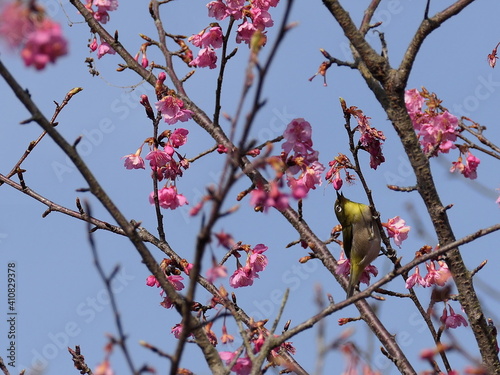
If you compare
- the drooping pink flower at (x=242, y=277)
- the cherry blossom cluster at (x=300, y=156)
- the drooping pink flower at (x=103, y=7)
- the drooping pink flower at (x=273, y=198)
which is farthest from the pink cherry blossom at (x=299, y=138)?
the drooping pink flower at (x=103, y=7)

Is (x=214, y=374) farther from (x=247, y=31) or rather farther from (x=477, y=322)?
(x=247, y=31)

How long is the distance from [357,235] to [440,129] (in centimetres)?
145

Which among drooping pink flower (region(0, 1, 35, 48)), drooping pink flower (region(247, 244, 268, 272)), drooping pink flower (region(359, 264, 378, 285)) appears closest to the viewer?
drooping pink flower (region(0, 1, 35, 48))

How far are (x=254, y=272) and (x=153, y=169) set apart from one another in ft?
3.41

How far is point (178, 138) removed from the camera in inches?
193

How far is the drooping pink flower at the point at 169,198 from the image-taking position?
4.73 meters

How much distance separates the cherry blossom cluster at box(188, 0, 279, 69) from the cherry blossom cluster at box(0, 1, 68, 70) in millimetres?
3422

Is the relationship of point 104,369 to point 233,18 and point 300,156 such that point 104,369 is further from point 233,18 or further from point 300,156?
point 233,18

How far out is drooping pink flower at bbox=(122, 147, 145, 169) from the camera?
493cm

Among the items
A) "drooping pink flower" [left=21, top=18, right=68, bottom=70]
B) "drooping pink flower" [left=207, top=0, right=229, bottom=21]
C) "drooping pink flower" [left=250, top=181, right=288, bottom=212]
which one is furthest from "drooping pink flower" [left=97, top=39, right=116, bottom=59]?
"drooping pink flower" [left=21, top=18, right=68, bottom=70]

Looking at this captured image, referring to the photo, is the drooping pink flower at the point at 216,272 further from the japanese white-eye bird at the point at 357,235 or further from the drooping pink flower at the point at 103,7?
the drooping pink flower at the point at 103,7

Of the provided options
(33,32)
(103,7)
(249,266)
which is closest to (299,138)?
(249,266)

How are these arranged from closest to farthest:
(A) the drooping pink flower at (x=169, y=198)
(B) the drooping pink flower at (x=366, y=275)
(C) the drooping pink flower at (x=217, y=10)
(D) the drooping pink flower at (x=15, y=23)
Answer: (D) the drooping pink flower at (x=15, y=23)
(A) the drooping pink flower at (x=169, y=198)
(B) the drooping pink flower at (x=366, y=275)
(C) the drooping pink flower at (x=217, y=10)

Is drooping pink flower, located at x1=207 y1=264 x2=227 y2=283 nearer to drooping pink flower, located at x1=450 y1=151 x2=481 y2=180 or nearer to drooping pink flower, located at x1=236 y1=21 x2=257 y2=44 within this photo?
drooping pink flower, located at x1=450 y1=151 x2=481 y2=180
